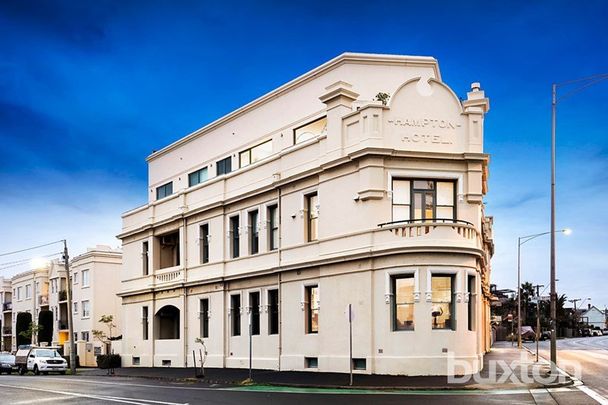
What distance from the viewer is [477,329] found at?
88.7ft

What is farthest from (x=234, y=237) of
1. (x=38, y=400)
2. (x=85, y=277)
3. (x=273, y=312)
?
(x=85, y=277)

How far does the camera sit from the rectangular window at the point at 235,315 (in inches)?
1412

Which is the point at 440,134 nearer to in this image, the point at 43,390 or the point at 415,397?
the point at 415,397

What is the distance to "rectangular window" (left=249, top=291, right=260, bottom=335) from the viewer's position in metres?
A: 34.3

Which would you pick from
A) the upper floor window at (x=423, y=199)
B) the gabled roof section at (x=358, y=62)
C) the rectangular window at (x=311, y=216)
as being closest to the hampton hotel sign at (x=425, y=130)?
the upper floor window at (x=423, y=199)

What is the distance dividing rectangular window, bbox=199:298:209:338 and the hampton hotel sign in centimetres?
1640

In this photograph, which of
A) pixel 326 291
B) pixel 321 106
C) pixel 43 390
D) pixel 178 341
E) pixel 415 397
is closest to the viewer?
pixel 415 397

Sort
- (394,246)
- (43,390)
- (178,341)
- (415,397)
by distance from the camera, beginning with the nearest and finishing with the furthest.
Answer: (415,397)
(43,390)
(394,246)
(178,341)

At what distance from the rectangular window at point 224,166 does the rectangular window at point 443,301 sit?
17.5m

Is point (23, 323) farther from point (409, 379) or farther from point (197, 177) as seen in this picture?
point (409, 379)

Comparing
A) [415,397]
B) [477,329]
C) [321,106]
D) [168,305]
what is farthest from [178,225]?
[415,397]

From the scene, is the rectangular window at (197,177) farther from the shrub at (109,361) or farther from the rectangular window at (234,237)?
the shrub at (109,361)

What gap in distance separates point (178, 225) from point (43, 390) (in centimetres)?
1778

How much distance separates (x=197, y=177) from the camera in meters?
43.7
